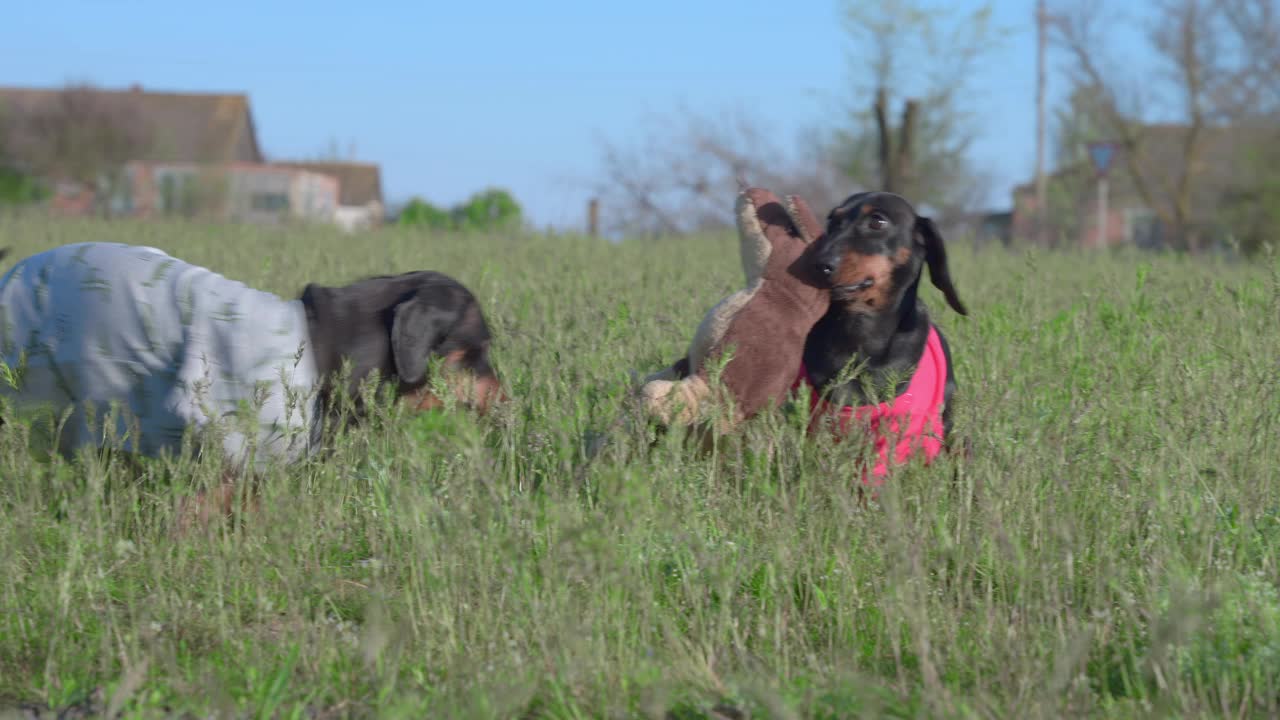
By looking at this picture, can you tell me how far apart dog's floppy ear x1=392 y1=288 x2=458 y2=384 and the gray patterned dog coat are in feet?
0.88

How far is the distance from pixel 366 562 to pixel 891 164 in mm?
17514

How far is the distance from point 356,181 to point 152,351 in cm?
7557

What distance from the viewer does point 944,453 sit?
3.23 metres

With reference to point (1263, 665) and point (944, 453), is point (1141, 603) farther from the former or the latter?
point (944, 453)

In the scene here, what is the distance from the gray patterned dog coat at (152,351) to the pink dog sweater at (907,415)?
1.54 metres

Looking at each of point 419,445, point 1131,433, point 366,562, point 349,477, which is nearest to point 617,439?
point 419,445

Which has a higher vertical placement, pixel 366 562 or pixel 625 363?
pixel 625 363

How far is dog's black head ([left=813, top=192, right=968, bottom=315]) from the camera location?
340 centimetres

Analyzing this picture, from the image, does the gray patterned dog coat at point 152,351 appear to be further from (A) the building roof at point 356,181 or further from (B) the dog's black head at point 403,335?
(A) the building roof at point 356,181

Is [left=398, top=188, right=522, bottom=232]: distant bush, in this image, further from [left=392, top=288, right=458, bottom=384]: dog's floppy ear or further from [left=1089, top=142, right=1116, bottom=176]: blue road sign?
[left=392, top=288, right=458, bottom=384]: dog's floppy ear

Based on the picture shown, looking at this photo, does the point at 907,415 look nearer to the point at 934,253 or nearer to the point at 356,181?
the point at 934,253

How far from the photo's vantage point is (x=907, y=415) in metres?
2.95

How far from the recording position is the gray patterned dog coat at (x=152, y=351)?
332 cm

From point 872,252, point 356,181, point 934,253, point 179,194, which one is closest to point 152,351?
point 872,252
